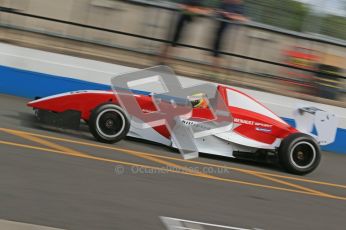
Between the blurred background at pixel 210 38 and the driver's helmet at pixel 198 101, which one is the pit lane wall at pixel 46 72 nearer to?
the blurred background at pixel 210 38

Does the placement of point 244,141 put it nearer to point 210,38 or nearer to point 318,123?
point 318,123

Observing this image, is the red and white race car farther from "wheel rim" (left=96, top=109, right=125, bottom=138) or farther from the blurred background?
the blurred background

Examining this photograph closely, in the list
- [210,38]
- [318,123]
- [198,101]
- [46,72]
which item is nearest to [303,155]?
[318,123]

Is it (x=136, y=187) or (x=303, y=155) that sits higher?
(x=303, y=155)

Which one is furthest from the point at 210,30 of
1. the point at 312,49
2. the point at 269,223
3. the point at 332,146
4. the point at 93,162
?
the point at 269,223

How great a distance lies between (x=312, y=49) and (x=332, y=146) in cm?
200

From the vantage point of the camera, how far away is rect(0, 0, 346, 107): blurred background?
11781 millimetres

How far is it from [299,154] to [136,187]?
3.02 m

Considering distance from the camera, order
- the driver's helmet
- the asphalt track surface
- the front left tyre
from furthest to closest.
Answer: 1. the driver's helmet
2. the front left tyre
3. the asphalt track surface

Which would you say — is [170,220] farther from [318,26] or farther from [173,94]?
[318,26]

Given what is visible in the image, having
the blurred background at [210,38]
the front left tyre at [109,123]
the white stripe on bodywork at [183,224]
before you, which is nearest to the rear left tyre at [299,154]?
the front left tyre at [109,123]

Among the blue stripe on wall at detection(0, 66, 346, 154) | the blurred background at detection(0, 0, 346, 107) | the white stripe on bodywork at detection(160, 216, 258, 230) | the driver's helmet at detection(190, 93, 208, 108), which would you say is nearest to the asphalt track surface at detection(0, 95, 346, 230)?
the white stripe on bodywork at detection(160, 216, 258, 230)

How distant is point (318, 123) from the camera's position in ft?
30.6

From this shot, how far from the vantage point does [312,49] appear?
12.5m
